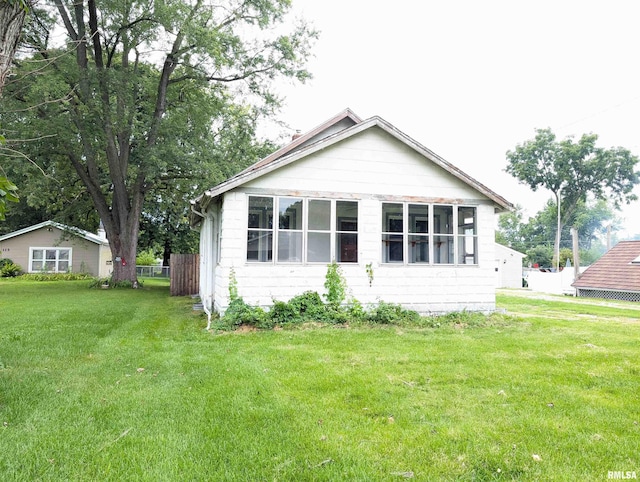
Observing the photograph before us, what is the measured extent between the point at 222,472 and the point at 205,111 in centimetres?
1899

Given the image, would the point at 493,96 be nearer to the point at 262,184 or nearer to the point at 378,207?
the point at 378,207

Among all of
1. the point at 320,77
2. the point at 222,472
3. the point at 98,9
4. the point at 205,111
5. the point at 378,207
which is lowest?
the point at 222,472

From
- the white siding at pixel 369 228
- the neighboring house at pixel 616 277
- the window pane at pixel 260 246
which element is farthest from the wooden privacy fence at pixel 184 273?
the neighboring house at pixel 616 277

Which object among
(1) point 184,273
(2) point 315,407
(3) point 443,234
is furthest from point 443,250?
(1) point 184,273

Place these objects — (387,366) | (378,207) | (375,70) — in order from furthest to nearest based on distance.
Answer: (375,70) < (378,207) < (387,366)

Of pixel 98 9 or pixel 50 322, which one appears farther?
pixel 98 9

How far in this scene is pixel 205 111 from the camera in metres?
19.6

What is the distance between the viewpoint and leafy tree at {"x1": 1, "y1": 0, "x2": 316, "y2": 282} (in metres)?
16.4

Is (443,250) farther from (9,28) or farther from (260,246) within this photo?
(9,28)

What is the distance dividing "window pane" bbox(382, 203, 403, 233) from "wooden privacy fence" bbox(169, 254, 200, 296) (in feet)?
32.1

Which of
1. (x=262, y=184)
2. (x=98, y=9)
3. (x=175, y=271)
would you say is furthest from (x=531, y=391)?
(x=98, y=9)

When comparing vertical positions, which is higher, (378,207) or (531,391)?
(378,207)

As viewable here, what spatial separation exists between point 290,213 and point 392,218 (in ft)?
8.43

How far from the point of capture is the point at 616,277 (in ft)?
65.1
